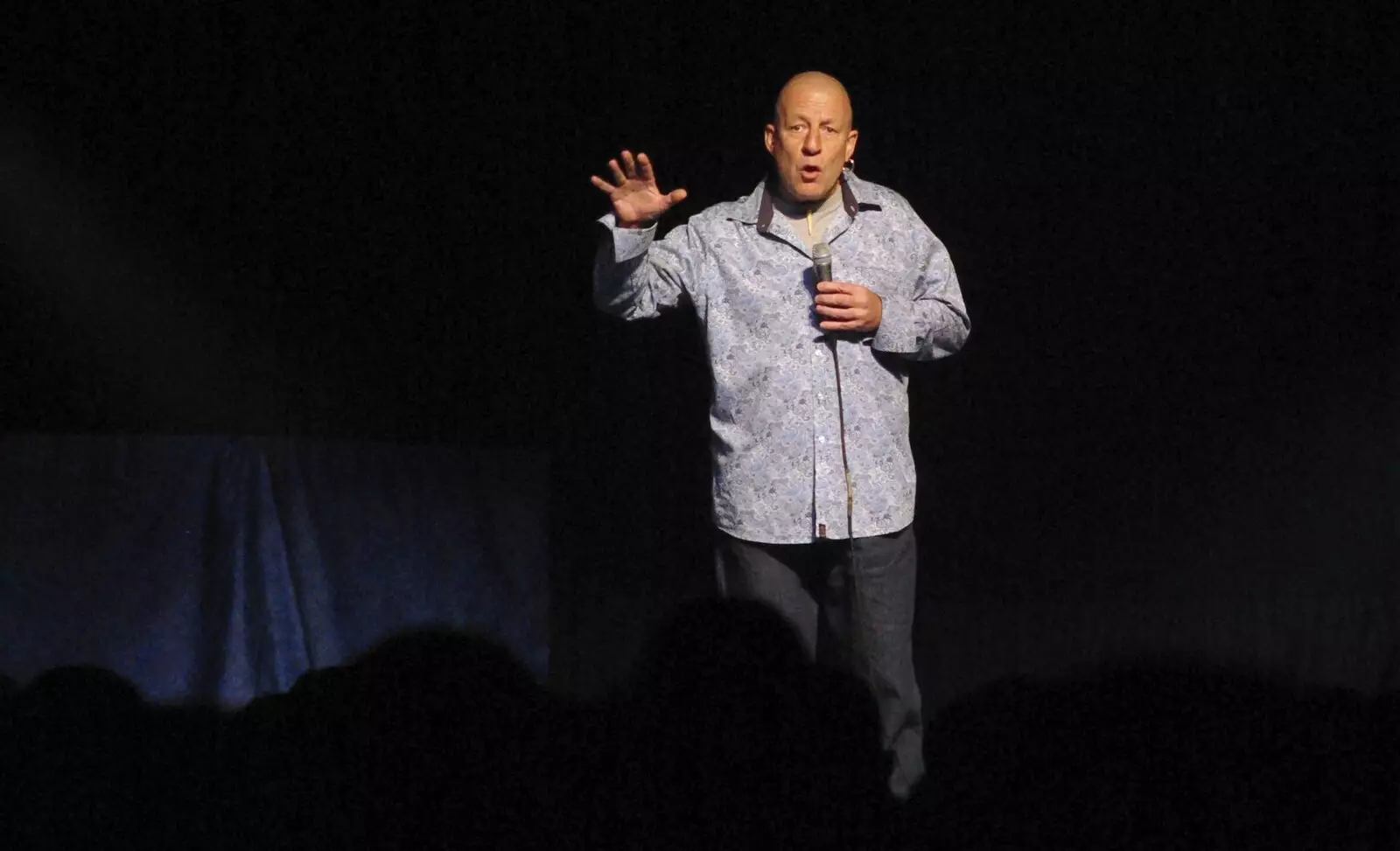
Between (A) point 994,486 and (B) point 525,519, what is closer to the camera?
(B) point 525,519

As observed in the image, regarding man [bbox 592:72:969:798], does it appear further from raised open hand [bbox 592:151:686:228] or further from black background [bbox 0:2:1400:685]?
black background [bbox 0:2:1400:685]

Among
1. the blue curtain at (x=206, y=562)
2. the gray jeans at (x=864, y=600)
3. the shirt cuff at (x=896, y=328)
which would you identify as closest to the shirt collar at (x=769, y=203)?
the shirt cuff at (x=896, y=328)

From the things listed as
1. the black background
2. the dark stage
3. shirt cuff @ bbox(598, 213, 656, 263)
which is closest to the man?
shirt cuff @ bbox(598, 213, 656, 263)

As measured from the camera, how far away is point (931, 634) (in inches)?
137

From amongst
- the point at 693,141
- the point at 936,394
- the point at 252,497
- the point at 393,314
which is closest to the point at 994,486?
the point at 936,394

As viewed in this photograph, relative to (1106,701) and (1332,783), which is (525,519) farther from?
(1332,783)

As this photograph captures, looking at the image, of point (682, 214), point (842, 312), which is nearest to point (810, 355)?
point (842, 312)

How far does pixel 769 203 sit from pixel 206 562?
5.75 ft

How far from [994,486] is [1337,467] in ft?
3.15

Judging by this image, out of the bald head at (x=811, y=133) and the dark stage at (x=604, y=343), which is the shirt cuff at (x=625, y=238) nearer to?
the bald head at (x=811, y=133)

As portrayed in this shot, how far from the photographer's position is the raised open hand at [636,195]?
7.64 ft

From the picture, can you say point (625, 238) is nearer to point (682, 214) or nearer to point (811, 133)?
point (811, 133)

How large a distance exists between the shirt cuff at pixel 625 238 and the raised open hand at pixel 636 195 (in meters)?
0.02

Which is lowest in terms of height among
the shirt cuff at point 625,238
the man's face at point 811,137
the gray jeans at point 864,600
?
the gray jeans at point 864,600
